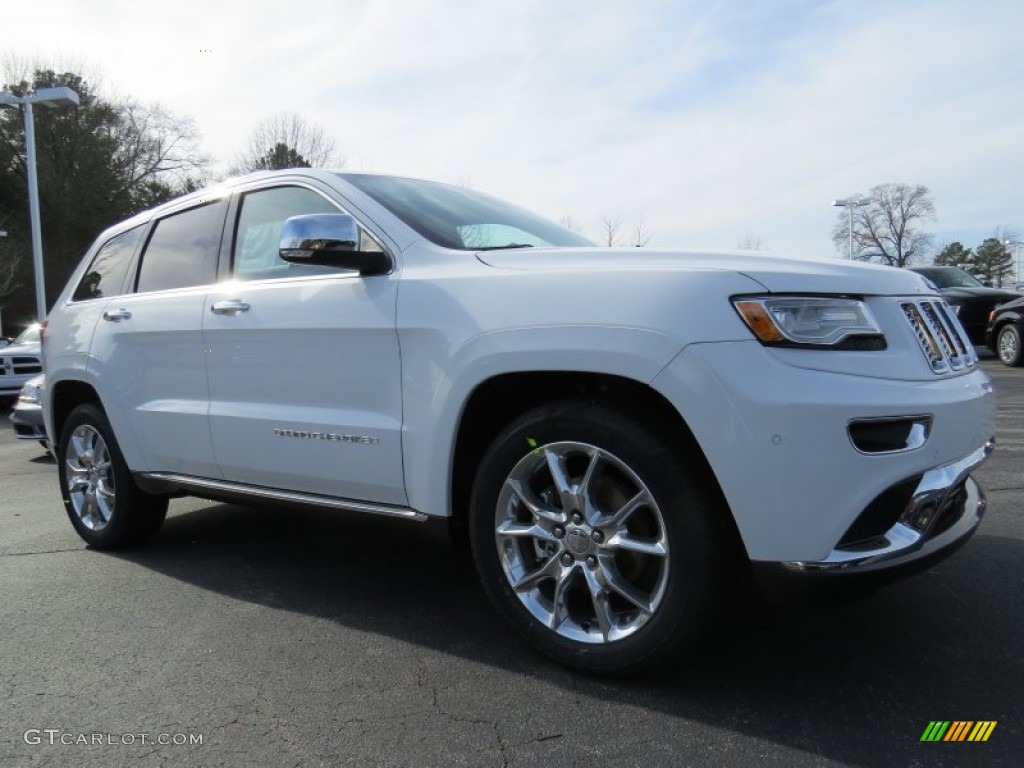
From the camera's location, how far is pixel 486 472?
8.74ft

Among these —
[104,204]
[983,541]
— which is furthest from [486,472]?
[104,204]

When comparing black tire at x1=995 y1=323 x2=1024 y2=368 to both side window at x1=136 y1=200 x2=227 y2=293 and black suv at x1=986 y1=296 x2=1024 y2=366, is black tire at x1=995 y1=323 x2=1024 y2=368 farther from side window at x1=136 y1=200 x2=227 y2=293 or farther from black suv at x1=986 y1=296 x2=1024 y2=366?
side window at x1=136 y1=200 x2=227 y2=293

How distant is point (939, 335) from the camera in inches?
101

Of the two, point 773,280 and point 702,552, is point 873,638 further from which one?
point 773,280

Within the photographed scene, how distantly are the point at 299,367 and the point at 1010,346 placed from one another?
41.7ft

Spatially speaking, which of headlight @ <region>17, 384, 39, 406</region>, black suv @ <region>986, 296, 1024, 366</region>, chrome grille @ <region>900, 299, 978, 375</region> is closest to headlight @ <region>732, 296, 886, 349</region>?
chrome grille @ <region>900, 299, 978, 375</region>

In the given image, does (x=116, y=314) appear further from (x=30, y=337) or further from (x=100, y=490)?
(x=30, y=337)

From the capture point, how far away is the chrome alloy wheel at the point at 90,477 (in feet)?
14.2

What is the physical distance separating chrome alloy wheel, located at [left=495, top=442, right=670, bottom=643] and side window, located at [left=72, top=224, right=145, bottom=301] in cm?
290

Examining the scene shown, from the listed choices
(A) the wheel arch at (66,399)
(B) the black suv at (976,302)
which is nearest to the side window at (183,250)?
(A) the wheel arch at (66,399)

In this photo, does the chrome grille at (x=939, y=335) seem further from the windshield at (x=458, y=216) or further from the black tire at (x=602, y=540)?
the windshield at (x=458, y=216)

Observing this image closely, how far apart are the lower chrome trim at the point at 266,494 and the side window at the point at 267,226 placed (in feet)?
3.00

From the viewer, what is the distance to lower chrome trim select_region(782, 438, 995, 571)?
2133 millimetres

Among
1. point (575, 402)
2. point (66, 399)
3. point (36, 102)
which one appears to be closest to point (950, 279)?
point (575, 402)
